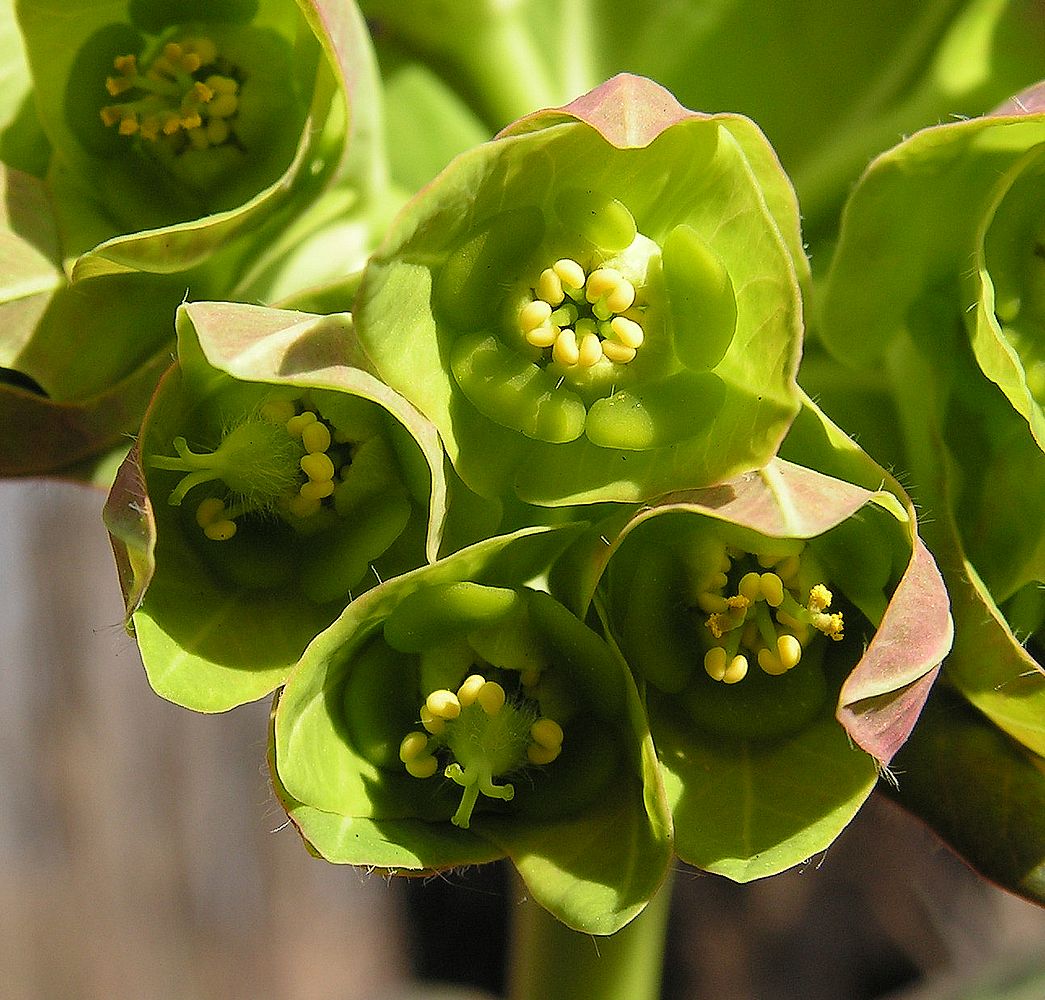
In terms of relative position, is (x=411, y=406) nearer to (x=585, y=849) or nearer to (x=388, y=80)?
(x=585, y=849)

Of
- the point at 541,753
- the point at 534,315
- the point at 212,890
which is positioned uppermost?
the point at 534,315

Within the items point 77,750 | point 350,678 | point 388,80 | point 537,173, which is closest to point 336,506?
point 350,678

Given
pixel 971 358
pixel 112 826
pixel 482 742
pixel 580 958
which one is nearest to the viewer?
pixel 482 742

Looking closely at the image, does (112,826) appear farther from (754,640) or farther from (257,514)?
(754,640)

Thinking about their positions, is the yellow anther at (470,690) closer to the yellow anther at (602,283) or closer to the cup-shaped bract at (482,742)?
the cup-shaped bract at (482,742)

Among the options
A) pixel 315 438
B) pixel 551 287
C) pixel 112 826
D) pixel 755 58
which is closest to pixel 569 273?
Result: pixel 551 287
